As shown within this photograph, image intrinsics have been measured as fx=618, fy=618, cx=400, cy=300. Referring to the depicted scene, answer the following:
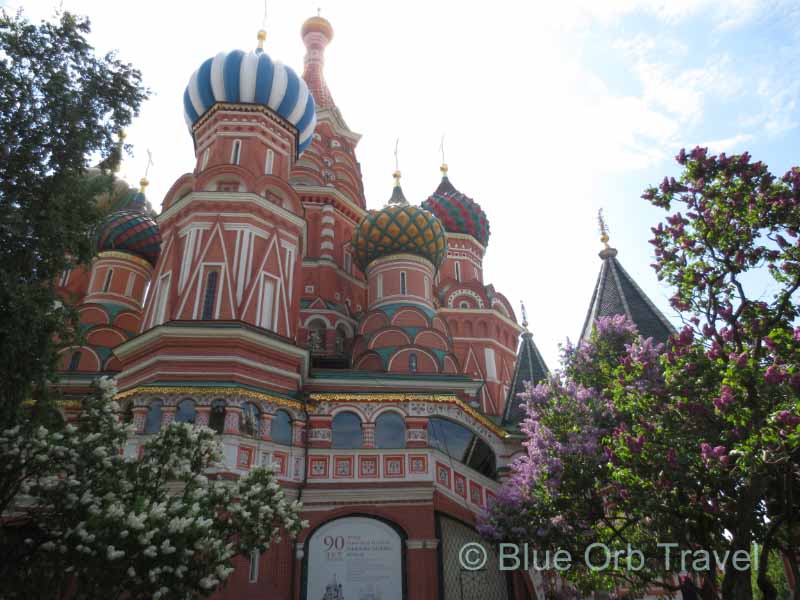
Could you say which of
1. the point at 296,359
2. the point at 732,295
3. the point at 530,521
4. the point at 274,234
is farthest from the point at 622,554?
the point at 274,234

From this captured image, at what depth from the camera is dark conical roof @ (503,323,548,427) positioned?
1736 cm

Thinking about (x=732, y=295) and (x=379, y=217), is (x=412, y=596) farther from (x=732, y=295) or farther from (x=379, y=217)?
(x=379, y=217)

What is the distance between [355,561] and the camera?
12594 mm

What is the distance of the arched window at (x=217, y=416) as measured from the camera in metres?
13.0

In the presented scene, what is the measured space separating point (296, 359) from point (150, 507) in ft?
24.3

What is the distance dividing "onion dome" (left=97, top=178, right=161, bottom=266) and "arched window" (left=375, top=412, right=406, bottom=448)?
1323 centimetres

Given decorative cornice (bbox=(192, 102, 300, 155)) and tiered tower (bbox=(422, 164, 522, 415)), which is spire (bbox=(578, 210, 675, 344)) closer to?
tiered tower (bbox=(422, 164, 522, 415))

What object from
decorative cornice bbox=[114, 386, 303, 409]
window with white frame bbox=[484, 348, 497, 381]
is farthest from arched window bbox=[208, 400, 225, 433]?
window with white frame bbox=[484, 348, 497, 381]

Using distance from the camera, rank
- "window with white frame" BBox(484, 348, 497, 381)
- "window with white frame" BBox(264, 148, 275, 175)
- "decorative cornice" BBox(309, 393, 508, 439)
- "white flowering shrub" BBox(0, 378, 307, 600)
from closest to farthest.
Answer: "white flowering shrub" BBox(0, 378, 307, 600), "decorative cornice" BBox(309, 393, 508, 439), "window with white frame" BBox(264, 148, 275, 175), "window with white frame" BBox(484, 348, 497, 381)

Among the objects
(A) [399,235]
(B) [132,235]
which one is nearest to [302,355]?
(A) [399,235]

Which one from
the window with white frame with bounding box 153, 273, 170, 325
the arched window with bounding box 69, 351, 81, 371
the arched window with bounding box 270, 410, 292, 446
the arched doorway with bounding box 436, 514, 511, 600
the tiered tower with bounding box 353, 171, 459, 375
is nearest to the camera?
the arched doorway with bounding box 436, 514, 511, 600

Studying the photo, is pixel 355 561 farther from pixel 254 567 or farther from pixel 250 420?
pixel 250 420

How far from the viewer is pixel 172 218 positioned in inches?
679

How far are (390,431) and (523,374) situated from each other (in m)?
6.13
